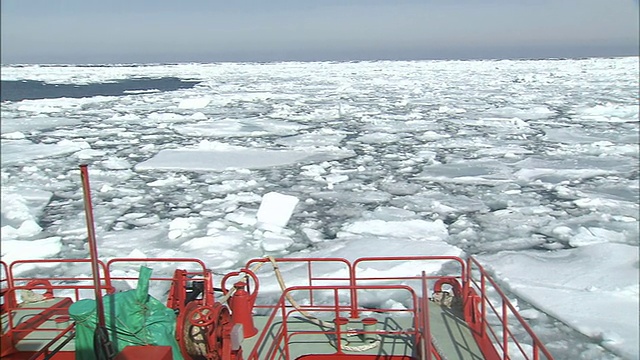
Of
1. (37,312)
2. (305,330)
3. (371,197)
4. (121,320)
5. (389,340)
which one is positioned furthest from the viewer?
(371,197)

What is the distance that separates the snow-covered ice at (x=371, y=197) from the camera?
404cm

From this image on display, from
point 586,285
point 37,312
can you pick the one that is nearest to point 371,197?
point 586,285

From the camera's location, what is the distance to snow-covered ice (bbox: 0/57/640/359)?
4.04 metres

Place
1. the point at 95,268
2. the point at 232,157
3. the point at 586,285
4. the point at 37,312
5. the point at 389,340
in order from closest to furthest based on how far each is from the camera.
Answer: the point at 95,268
the point at 389,340
the point at 37,312
the point at 586,285
the point at 232,157

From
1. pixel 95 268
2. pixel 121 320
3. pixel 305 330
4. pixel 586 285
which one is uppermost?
pixel 95 268

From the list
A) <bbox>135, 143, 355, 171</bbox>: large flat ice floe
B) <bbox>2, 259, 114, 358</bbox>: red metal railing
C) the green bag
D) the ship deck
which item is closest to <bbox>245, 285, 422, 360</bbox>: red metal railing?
the ship deck

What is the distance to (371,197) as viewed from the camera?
6730 millimetres

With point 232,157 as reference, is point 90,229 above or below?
above

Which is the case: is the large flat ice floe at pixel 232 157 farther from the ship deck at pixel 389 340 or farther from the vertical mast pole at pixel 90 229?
the vertical mast pole at pixel 90 229

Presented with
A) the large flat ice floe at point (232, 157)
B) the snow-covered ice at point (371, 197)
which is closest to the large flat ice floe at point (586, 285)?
the snow-covered ice at point (371, 197)

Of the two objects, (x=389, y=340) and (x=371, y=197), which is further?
(x=371, y=197)

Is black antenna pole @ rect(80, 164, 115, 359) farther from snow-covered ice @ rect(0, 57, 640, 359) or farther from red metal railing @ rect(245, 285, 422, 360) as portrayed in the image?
red metal railing @ rect(245, 285, 422, 360)

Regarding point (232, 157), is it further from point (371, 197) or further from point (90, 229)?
point (90, 229)

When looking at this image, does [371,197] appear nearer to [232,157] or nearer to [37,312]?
[232,157]
